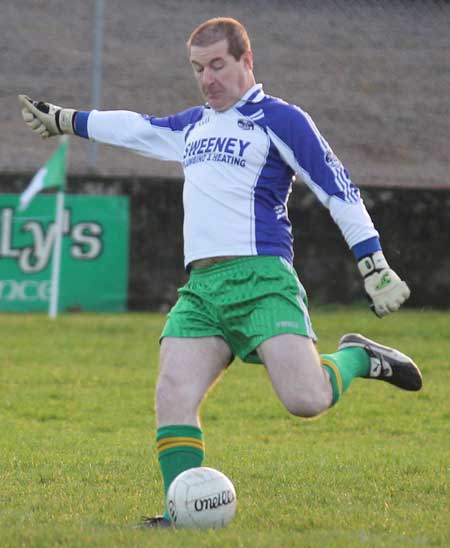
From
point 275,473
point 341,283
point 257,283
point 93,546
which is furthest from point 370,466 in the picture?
point 341,283

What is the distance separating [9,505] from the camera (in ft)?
17.8

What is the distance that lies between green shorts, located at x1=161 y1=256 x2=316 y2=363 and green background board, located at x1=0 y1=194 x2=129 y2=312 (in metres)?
8.02

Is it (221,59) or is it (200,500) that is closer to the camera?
(200,500)

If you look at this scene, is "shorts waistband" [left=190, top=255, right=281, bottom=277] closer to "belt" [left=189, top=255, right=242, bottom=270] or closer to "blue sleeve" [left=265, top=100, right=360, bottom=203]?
"belt" [left=189, top=255, right=242, bottom=270]

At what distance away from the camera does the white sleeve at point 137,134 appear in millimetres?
5398

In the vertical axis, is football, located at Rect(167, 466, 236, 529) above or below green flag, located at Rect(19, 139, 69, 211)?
below

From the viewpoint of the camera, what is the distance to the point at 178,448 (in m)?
4.88

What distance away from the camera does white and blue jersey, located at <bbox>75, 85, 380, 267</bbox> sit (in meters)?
4.98

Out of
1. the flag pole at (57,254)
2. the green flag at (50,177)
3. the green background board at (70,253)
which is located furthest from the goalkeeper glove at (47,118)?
the green background board at (70,253)

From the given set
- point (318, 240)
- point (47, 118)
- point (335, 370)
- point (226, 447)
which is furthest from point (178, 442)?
point (318, 240)

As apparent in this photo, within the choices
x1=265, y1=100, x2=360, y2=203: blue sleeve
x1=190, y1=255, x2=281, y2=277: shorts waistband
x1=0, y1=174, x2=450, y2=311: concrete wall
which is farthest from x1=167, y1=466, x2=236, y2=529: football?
x1=0, y1=174, x2=450, y2=311: concrete wall

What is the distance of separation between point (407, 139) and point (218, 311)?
32.4 ft

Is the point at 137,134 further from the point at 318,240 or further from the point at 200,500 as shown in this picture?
the point at 318,240

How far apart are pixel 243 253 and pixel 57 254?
7.67m
